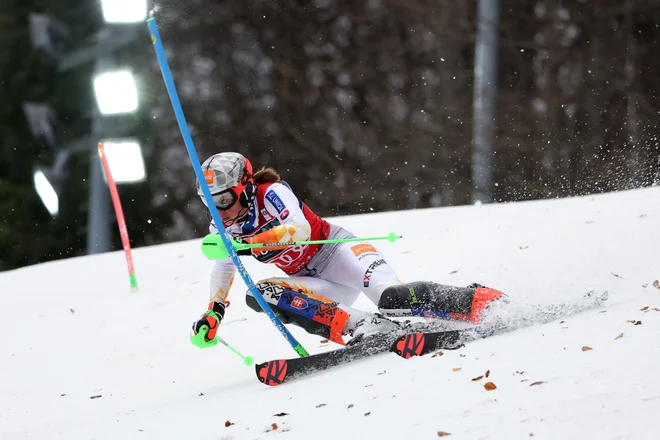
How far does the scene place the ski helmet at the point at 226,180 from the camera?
4.84m

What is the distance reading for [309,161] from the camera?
21453 millimetres

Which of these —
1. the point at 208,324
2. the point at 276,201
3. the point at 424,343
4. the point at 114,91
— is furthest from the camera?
the point at 114,91

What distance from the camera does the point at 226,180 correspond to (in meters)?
4.84

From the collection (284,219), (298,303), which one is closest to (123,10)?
(284,219)

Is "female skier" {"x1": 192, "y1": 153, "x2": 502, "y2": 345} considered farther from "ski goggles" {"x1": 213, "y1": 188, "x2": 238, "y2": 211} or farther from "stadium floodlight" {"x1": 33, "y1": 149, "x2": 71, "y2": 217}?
"stadium floodlight" {"x1": 33, "y1": 149, "x2": 71, "y2": 217}

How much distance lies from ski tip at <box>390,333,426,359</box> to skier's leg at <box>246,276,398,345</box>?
379mm

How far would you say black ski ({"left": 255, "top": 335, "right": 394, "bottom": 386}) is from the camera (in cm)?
468

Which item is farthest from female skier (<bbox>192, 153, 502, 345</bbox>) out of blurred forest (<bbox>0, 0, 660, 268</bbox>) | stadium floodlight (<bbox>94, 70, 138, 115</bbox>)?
blurred forest (<bbox>0, 0, 660, 268</bbox>)

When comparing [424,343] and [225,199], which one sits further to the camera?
[225,199]

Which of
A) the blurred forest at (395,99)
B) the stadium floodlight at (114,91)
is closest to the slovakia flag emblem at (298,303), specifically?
the stadium floodlight at (114,91)

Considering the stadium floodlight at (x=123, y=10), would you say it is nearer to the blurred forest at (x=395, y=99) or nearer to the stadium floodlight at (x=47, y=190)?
the blurred forest at (x=395, y=99)

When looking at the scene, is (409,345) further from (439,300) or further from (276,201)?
(276,201)

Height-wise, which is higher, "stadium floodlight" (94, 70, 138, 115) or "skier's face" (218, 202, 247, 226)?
"stadium floodlight" (94, 70, 138, 115)

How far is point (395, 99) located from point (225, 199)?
16.2 meters
